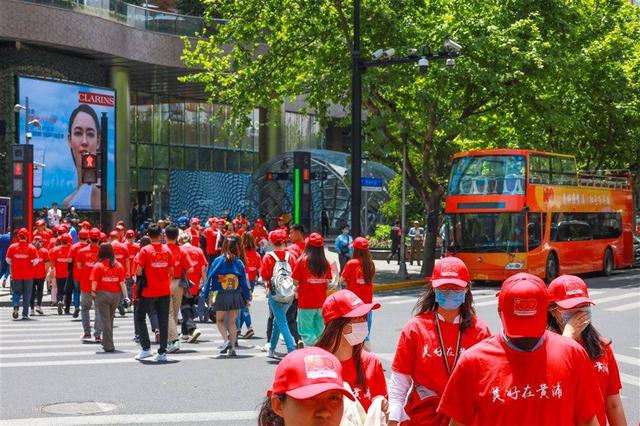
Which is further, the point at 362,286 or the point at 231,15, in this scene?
the point at 231,15

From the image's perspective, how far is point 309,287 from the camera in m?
13.2

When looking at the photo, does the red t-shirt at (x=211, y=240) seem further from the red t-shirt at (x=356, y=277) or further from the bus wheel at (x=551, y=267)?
the red t-shirt at (x=356, y=277)

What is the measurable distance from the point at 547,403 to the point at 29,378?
10.1 meters

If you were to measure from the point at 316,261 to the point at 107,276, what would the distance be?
4.01 meters

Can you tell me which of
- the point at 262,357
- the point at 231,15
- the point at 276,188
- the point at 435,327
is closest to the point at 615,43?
the point at 231,15

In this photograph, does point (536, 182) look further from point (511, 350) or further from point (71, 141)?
point (511, 350)

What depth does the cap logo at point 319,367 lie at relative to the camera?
312 cm

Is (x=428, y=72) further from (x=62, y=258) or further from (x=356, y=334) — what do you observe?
(x=356, y=334)

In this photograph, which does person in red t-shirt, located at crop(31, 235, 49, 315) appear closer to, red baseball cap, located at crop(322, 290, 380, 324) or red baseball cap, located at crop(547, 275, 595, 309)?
red baseball cap, located at crop(322, 290, 380, 324)

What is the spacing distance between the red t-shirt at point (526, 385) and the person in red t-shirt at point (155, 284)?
10318 millimetres

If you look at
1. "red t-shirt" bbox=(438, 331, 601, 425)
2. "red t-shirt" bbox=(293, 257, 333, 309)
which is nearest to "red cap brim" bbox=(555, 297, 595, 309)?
"red t-shirt" bbox=(438, 331, 601, 425)

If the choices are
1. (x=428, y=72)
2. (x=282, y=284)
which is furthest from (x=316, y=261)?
(x=428, y=72)

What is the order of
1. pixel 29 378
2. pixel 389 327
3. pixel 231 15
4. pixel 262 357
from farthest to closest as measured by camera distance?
pixel 231 15 < pixel 389 327 < pixel 262 357 < pixel 29 378

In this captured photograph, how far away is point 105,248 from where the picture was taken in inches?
624
